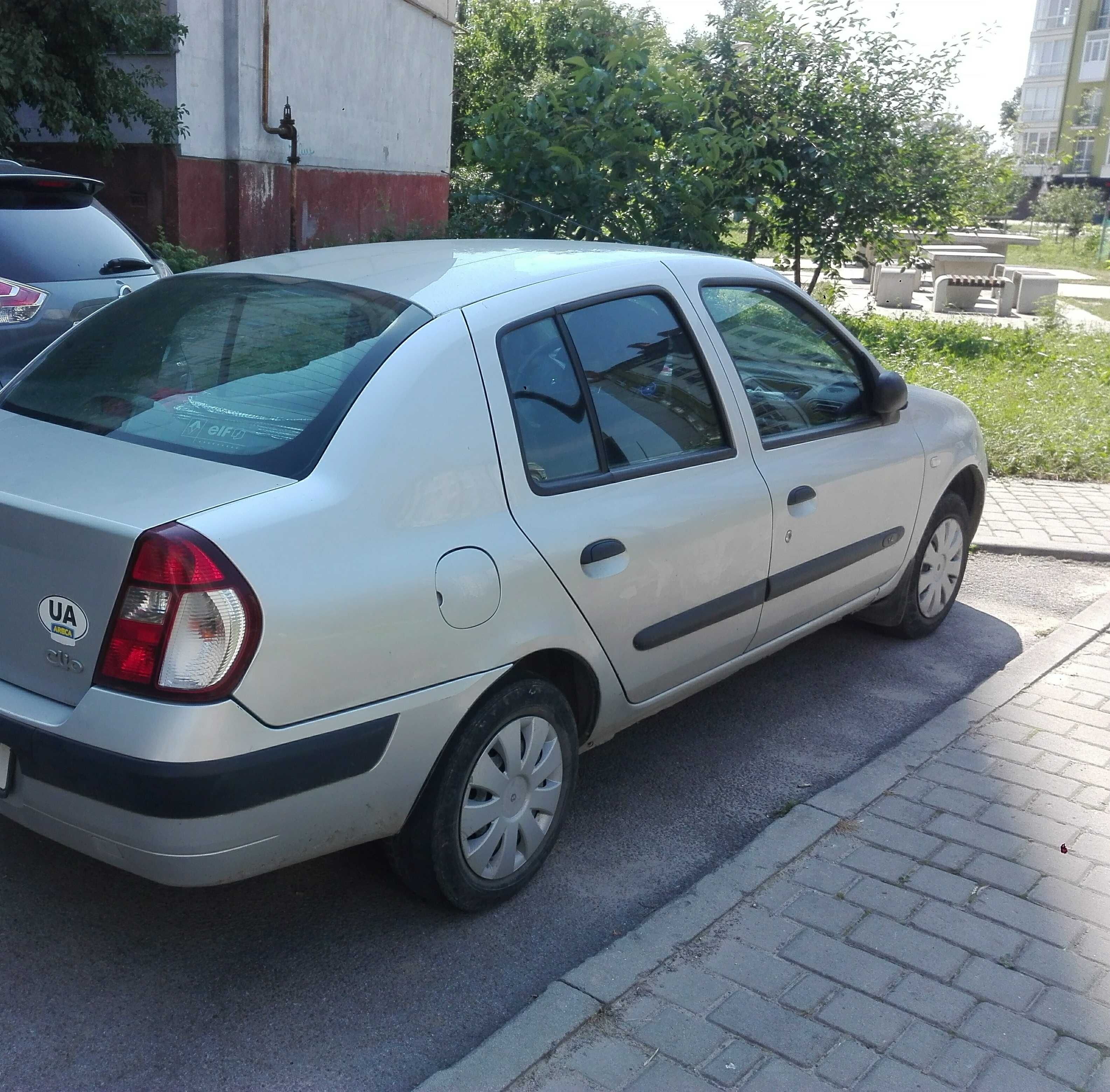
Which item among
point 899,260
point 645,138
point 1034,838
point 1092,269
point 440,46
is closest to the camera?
point 1034,838

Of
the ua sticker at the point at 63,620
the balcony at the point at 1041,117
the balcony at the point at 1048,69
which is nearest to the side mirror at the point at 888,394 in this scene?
the ua sticker at the point at 63,620

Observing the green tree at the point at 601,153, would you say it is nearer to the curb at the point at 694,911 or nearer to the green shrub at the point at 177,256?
the green shrub at the point at 177,256

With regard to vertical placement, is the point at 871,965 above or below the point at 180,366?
below

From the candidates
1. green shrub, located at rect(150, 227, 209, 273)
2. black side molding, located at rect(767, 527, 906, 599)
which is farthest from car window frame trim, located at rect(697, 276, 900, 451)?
green shrub, located at rect(150, 227, 209, 273)

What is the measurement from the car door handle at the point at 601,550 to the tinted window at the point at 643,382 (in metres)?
0.24

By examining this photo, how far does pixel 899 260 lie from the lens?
1402 cm

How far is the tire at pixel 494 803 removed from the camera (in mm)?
2938

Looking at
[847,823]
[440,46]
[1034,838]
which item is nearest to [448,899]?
[847,823]

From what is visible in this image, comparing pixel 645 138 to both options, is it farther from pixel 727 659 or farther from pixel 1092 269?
pixel 1092 269

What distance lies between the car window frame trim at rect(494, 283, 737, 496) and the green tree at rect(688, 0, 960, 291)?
8930 mm

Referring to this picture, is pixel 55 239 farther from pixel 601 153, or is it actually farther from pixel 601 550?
pixel 601 153

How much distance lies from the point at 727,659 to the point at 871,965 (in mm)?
1199

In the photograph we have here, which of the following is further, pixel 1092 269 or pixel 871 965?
Answer: pixel 1092 269

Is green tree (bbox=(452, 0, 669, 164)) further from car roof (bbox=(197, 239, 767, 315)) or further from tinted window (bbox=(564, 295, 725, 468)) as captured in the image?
tinted window (bbox=(564, 295, 725, 468))
